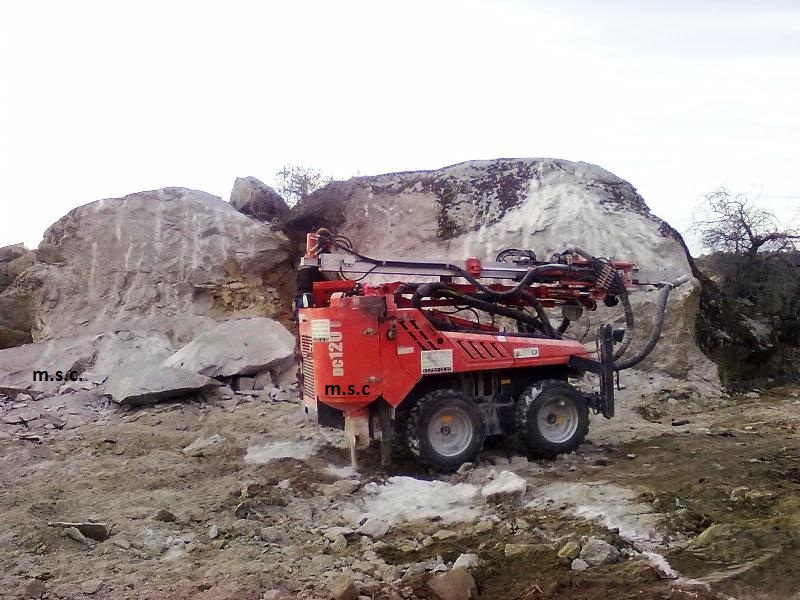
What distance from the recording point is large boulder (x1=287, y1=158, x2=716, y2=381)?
12430mm

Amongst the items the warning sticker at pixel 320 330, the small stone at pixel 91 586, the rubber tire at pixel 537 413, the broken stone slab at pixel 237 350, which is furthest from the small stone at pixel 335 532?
the broken stone slab at pixel 237 350

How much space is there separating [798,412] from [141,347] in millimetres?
10524

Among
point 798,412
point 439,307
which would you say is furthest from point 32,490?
point 798,412

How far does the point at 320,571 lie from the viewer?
15.5 ft

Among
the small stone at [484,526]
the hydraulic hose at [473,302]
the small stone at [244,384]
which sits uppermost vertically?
the hydraulic hose at [473,302]

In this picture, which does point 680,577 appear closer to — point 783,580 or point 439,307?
point 783,580

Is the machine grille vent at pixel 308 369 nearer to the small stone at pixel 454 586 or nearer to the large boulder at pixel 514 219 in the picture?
the small stone at pixel 454 586

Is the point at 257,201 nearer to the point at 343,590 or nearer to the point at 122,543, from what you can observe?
the point at 122,543

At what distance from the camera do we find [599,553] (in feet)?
15.0

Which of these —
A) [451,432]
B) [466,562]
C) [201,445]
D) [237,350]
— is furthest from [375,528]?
[237,350]

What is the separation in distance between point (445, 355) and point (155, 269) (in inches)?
357

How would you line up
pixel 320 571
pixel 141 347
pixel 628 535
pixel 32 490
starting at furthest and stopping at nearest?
pixel 141 347
pixel 32 490
pixel 628 535
pixel 320 571

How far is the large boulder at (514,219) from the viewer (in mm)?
12430

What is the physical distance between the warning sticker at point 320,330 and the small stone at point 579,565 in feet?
10.6
